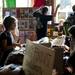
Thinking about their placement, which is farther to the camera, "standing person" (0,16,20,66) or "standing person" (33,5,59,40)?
"standing person" (33,5,59,40)

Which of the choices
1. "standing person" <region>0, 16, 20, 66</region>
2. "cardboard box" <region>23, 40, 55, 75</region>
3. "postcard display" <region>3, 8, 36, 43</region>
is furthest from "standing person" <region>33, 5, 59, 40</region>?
"cardboard box" <region>23, 40, 55, 75</region>

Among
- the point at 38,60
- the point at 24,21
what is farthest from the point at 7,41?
the point at 24,21

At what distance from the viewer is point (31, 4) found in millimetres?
6777

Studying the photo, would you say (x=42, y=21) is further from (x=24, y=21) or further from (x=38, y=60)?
(x=38, y=60)

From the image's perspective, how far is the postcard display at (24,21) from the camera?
6.07 m

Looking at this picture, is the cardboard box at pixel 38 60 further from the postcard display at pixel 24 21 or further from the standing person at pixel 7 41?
the postcard display at pixel 24 21

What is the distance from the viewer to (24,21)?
6.18 m

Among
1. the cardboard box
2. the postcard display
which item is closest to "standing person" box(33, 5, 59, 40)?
the postcard display

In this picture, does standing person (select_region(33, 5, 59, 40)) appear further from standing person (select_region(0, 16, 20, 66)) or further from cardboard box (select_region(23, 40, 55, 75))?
cardboard box (select_region(23, 40, 55, 75))

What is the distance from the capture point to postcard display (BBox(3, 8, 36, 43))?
6.07m

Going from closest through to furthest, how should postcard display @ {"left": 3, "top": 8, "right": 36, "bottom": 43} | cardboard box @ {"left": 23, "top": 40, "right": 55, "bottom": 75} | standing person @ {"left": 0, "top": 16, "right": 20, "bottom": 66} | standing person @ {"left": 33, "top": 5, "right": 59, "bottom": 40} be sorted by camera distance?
cardboard box @ {"left": 23, "top": 40, "right": 55, "bottom": 75} < standing person @ {"left": 0, "top": 16, "right": 20, "bottom": 66} < standing person @ {"left": 33, "top": 5, "right": 59, "bottom": 40} < postcard display @ {"left": 3, "top": 8, "right": 36, "bottom": 43}

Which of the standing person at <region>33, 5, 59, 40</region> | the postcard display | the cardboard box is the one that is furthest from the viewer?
the postcard display

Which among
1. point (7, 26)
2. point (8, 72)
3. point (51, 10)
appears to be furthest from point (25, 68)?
point (51, 10)

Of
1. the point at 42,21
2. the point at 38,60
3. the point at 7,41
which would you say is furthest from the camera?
the point at 42,21
